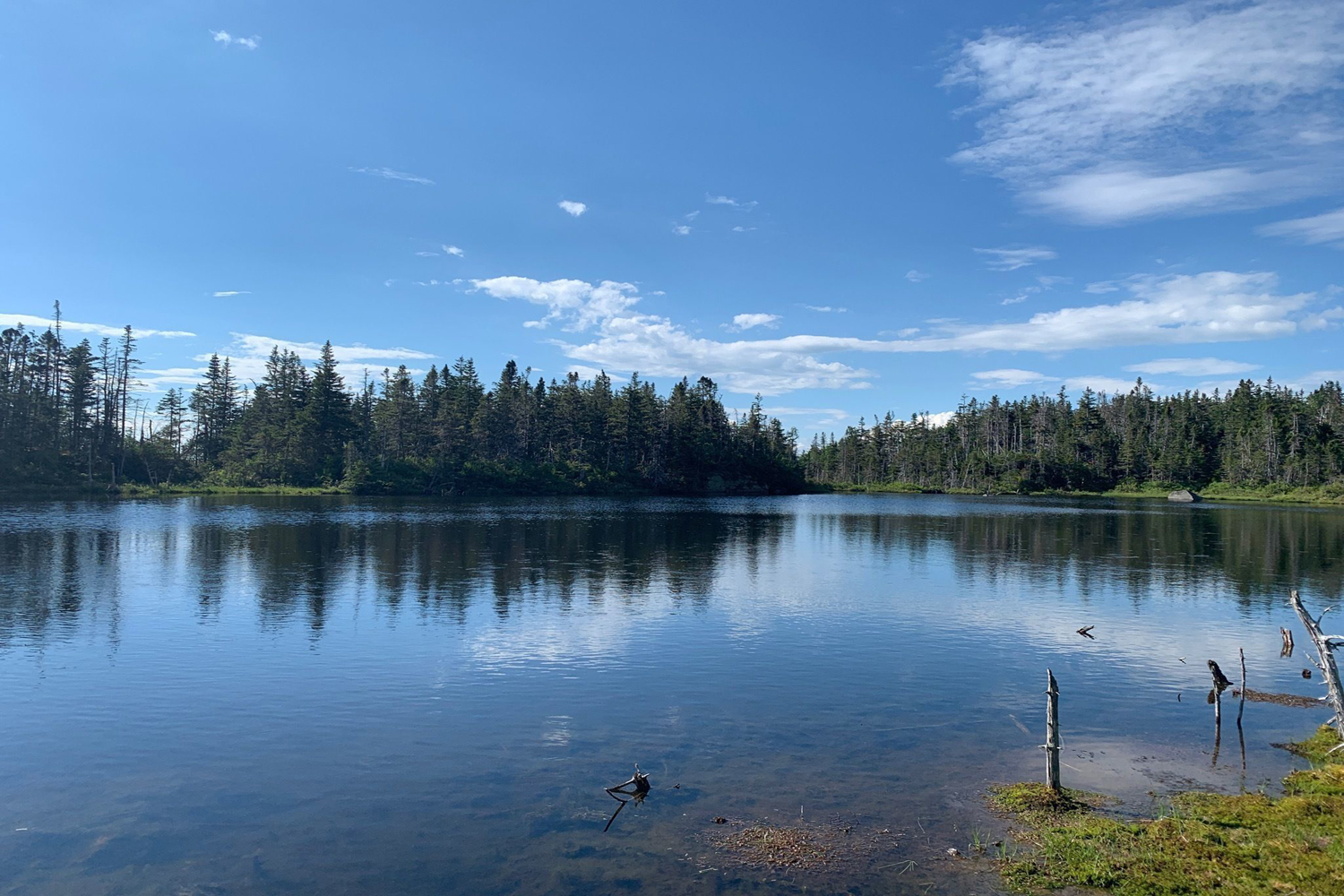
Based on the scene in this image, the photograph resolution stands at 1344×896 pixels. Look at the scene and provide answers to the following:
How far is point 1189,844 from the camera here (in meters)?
14.0

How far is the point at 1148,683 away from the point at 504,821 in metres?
22.2

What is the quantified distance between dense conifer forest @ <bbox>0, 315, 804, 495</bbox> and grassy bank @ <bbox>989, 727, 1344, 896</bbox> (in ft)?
428

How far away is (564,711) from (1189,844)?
15221 mm

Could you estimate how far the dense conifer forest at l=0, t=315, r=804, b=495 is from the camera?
122 m

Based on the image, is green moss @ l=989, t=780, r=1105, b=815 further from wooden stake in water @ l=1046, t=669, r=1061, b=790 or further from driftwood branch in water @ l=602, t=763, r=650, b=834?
driftwood branch in water @ l=602, t=763, r=650, b=834

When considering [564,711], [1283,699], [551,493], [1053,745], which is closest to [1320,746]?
[1283,699]

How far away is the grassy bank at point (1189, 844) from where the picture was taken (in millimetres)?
12695

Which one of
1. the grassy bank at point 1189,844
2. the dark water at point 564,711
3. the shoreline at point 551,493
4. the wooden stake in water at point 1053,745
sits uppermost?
the shoreline at point 551,493

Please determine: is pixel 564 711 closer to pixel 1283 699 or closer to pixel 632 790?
pixel 632 790

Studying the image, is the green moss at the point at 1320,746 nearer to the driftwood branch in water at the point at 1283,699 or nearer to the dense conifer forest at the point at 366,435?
the driftwood branch in water at the point at 1283,699

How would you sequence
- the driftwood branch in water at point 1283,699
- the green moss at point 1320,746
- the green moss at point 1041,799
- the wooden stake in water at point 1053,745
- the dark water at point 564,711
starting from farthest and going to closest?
the driftwood branch in water at point 1283,699, the green moss at point 1320,746, the wooden stake in water at point 1053,745, the green moss at point 1041,799, the dark water at point 564,711

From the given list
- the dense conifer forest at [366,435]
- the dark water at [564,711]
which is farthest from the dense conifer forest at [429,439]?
the dark water at [564,711]

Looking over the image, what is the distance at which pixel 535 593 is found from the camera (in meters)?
43.1

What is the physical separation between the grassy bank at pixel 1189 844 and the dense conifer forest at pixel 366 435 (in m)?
131
